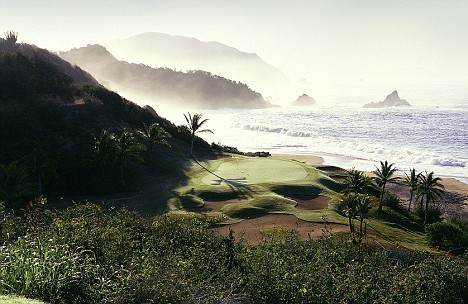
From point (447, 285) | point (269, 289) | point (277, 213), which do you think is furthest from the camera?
point (277, 213)

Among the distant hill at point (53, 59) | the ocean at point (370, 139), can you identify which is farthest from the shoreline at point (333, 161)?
the distant hill at point (53, 59)

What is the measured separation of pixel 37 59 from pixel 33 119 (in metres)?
18.8

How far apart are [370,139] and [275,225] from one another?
74.5 m

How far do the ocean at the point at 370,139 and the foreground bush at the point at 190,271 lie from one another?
54.1 metres

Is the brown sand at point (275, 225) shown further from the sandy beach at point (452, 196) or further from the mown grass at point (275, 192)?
the sandy beach at point (452, 196)

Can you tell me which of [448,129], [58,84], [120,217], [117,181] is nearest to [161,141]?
[117,181]

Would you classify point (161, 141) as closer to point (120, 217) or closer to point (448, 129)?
point (120, 217)

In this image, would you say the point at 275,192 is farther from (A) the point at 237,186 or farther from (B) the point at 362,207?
(B) the point at 362,207

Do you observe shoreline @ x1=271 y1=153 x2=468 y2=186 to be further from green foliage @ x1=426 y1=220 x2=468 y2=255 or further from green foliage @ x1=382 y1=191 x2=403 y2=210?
green foliage @ x1=426 y1=220 x2=468 y2=255

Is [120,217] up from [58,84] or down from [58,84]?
down

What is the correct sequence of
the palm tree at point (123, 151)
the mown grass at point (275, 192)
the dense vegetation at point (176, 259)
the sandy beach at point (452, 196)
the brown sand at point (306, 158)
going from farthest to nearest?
the brown sand at point (306, 158) → the sandy beach at point (452, 196) → the palm tree at point (123, 151) → the mown grass at point (275, 192) → the dense vegetation at point (176, 259)

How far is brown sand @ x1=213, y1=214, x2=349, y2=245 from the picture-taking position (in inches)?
1168

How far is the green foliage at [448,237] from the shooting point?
29.4 m

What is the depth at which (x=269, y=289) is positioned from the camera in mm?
13898
